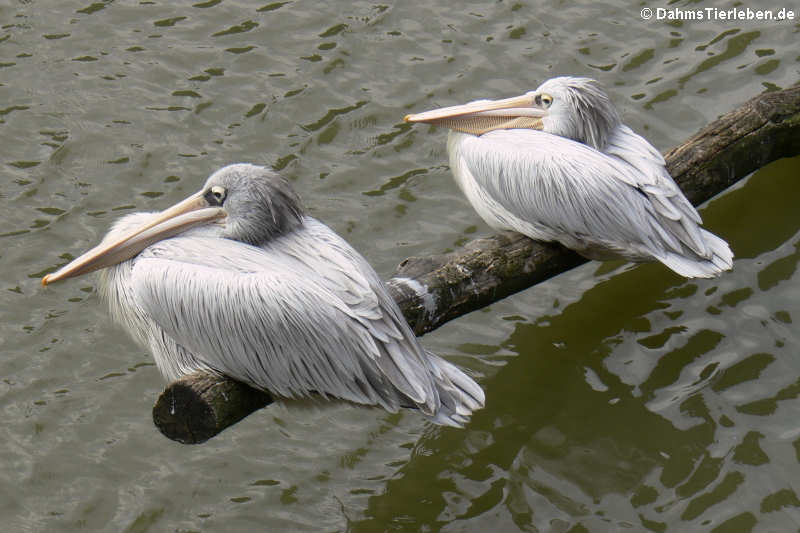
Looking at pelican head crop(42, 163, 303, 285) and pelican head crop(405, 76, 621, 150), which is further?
pelican head crop(405, 76, 621, 150)

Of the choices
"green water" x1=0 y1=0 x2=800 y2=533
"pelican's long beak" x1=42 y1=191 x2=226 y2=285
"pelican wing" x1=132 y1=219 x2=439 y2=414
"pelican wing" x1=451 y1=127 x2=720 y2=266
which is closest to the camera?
"pelican wing" x1=132 y1=219 x2=439 y2=414

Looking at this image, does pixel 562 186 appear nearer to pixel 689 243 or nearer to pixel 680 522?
pixel 689 243

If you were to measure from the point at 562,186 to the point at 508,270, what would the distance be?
1.77 feet

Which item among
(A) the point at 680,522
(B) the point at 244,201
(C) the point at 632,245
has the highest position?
(B) the point at 244,201

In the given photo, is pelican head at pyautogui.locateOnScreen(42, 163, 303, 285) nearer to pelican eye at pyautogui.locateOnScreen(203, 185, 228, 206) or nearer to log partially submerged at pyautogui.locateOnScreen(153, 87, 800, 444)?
pelican eye at pyautogui.locateOnScreen(203, 185, 228, 206)

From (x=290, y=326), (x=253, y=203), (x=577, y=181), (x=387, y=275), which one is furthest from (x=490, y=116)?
(x=290, y=326)

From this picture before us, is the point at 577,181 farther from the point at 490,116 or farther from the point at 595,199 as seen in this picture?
the point at 490,116

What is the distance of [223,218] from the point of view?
5176 millimetres

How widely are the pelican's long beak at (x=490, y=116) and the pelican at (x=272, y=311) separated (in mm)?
1313

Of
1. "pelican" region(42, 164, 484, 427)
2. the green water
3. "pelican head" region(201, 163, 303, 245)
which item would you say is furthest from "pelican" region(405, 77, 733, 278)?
"pelican head" region(201, 163, 303, 245)

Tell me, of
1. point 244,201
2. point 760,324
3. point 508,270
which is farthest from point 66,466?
point 760,324

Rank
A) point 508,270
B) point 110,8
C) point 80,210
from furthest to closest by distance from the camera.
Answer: point 110,8
point 80,210
point 508,270

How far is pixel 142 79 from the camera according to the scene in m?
7.59

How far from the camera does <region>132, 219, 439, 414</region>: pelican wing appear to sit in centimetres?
470
